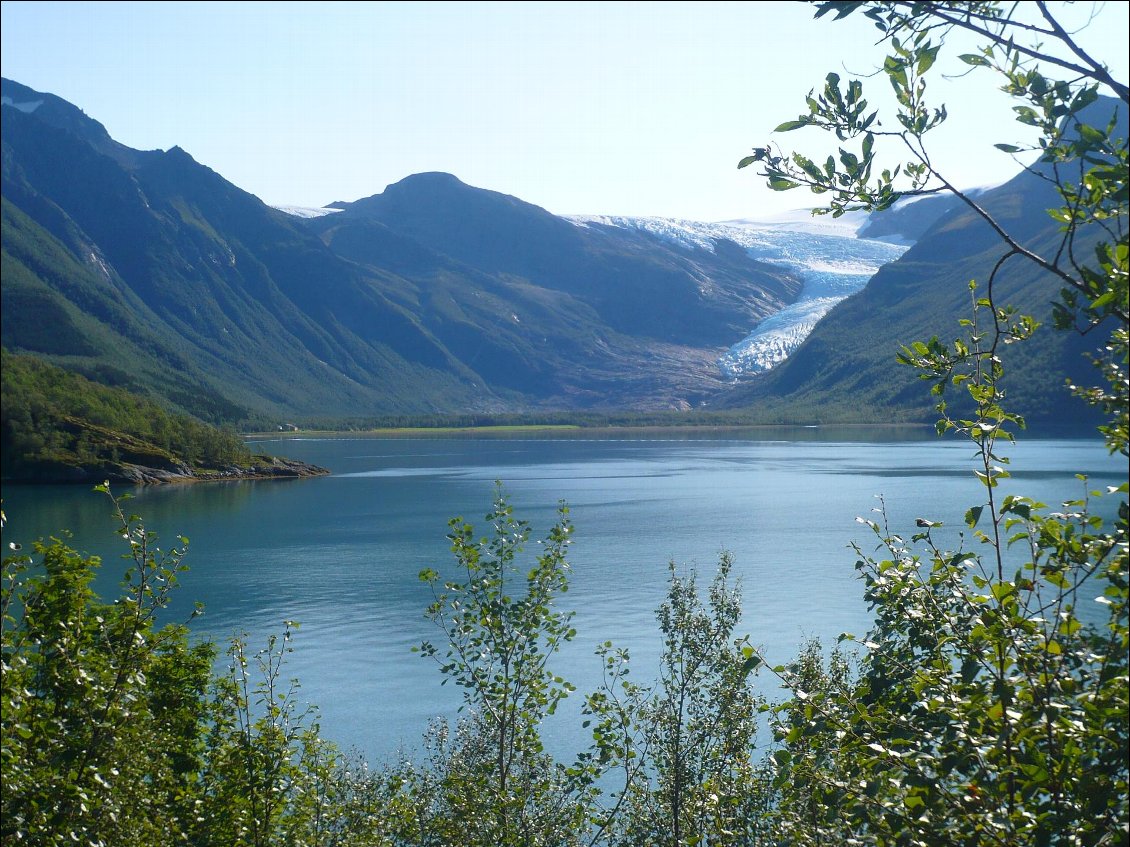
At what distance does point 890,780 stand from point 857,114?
2424 millimetres

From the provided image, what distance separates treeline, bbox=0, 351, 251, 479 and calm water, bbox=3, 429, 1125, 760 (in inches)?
172

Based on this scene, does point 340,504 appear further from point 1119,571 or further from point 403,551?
point 1119,571

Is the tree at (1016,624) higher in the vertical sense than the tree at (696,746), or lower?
higher

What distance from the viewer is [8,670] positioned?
17.1 ft

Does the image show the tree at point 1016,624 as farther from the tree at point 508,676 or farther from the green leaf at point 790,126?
the tree at point 508,676

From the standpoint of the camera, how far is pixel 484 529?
50719 mm

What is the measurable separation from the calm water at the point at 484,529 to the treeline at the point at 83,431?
14.4ft

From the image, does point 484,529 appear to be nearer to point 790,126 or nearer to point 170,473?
point 170,473

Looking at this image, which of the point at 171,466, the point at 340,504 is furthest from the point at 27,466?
the point at 340,504

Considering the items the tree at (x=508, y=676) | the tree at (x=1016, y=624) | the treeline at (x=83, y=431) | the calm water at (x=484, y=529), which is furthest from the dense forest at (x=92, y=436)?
the tree at (x=1016, y=624)

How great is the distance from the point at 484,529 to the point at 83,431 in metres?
41.7

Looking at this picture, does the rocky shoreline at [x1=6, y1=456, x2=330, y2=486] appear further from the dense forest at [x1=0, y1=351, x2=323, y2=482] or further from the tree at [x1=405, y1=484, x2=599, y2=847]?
the tree at [x1=405, y1=484, x2=599, y2=847]

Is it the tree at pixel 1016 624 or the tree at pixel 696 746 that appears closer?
the tree at pixel 1016 624

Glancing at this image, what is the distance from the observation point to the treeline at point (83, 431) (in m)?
74.5
